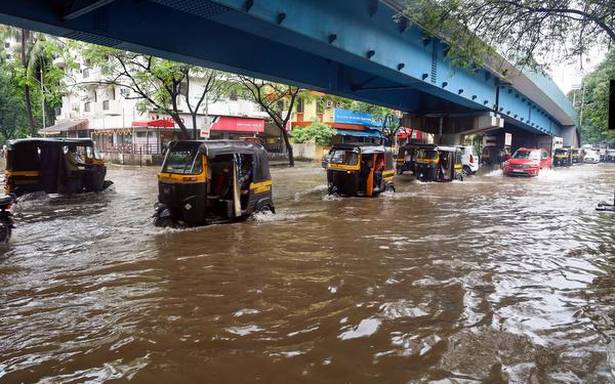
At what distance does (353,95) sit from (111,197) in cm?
1029

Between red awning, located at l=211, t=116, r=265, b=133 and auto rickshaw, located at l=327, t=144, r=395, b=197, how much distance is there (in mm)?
23142

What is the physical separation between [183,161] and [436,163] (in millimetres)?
16972

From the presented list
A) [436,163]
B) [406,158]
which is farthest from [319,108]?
[436,163]

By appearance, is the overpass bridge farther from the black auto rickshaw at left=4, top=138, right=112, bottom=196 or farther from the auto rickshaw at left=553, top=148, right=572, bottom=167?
the auto rickshaw at left=553, top=148, right=572, bottom=167

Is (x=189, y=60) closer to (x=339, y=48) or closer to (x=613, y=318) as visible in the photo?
(x=339, y=48)

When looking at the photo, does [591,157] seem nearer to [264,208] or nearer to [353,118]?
[353,118]

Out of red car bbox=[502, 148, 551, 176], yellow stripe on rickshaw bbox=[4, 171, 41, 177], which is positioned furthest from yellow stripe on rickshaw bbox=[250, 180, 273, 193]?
red car bbox=[502, 148, 551, 176]

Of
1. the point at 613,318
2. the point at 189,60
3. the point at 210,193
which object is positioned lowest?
the point at 613,318

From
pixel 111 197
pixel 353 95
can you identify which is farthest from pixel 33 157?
pixel 353 95

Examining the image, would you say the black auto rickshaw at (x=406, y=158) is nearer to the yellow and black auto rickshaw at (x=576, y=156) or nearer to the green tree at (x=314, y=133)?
the green tree at (x=314, y=133)

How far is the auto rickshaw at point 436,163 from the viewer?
79.1ft

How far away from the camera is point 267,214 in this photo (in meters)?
12.3

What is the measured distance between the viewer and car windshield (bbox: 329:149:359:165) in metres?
16.3

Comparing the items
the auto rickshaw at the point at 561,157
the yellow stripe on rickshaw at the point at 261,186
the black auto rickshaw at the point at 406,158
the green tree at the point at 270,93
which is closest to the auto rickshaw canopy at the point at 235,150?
the yellow stripe on rickshaw at the point at 261,186
